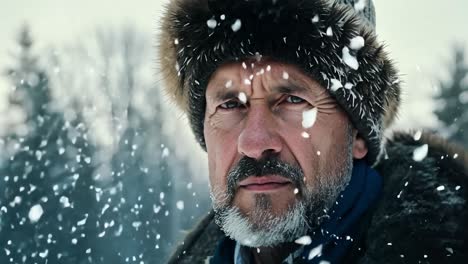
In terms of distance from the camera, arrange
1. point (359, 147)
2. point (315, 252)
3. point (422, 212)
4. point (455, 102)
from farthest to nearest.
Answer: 1. point (455, 102)
2. point (359, 147)
3. point (315, 252)
4. point (422, 212)

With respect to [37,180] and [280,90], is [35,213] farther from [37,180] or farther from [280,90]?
[280,90]

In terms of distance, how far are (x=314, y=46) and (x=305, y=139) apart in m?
0.38

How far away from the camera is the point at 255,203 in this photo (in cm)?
277

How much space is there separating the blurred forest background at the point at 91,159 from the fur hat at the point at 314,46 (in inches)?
470

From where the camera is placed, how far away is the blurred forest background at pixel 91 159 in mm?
23219

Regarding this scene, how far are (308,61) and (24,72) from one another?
22.3 meters

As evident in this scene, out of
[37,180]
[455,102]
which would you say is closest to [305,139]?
[455,102]

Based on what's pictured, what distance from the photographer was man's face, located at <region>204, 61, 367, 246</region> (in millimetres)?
2746

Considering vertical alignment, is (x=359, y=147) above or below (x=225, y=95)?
below

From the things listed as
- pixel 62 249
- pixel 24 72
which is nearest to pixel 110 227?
pixel 62 249

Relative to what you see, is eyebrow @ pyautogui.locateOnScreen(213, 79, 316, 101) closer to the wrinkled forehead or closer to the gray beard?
the wrinkled forehead

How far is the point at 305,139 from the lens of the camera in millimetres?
2814

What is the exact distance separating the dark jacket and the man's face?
0.23 m

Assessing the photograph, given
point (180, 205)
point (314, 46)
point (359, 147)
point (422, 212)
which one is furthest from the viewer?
point (180, 205)
